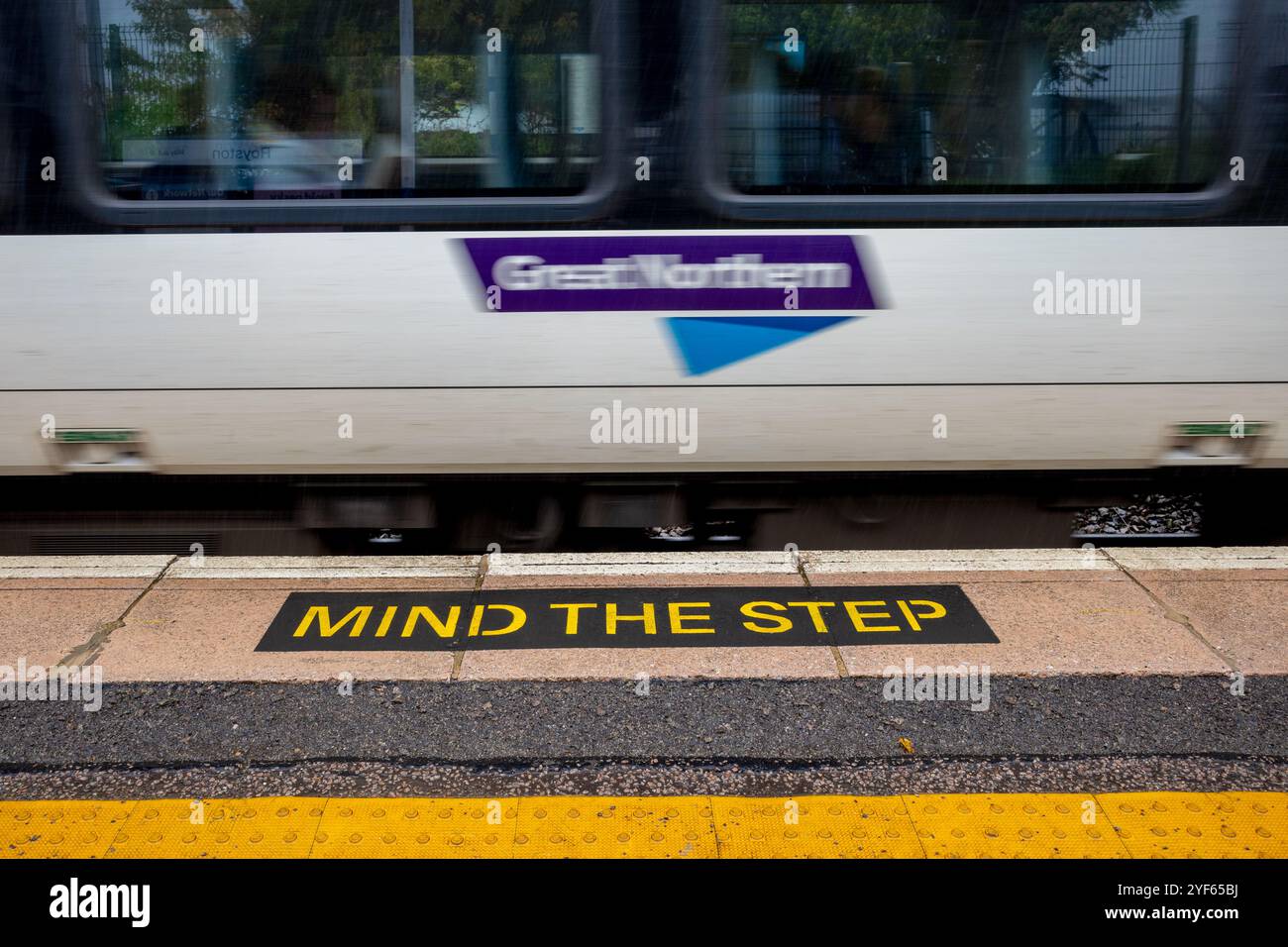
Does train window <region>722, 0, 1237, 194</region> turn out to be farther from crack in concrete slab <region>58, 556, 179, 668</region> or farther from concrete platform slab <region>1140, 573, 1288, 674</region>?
crack in concrete slab <region>58, 556, 179, 668</region>

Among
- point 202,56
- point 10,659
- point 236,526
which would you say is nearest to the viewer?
point 10,659

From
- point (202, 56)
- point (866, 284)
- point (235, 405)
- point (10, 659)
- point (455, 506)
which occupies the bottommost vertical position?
point (10, 659)

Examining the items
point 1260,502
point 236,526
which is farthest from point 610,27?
point 1260,502

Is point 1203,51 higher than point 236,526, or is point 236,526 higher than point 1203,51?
point 1203,51

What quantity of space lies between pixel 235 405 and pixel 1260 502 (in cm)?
421

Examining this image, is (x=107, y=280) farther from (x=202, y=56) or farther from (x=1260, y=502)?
(x=1260, y=502)

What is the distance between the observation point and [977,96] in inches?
155

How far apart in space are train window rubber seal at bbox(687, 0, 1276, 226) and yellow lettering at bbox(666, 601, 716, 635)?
1.42m

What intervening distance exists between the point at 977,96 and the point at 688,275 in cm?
125

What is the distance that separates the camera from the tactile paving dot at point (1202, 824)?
2.46m

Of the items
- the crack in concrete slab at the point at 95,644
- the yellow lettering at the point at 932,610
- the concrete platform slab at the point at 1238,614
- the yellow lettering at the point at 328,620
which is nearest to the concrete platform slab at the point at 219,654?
the crack in concrete slab at the point at 95,644

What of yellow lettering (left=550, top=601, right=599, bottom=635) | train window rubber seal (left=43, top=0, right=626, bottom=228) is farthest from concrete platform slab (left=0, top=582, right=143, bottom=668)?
yellow lettering (left=550, top=601, right=599, bottom=635)

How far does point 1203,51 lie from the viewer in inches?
154

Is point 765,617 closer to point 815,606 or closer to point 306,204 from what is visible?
point 815,606
